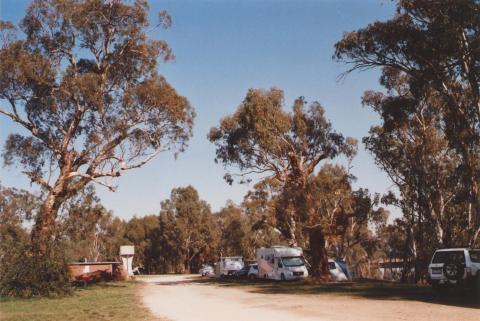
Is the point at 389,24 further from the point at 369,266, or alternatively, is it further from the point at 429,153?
the point at 369,266

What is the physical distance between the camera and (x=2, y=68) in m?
24.6

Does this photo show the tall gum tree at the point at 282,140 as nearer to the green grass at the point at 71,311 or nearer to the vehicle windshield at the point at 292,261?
the vehicle windshield at the point at 292,261

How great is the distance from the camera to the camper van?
1270 inches

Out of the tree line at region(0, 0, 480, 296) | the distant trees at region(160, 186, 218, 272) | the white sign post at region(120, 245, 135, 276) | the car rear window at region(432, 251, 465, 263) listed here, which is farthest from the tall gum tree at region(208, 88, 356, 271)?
the distant trees at region(160, 186, 218, 272)

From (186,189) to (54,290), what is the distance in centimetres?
5685

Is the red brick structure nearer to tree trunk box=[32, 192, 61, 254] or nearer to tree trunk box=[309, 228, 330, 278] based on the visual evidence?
tree trunk box=[32, 192, 61, 254]

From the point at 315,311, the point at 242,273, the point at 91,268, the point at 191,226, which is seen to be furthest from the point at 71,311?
the point at 191,226

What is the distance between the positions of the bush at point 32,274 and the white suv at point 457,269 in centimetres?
1715

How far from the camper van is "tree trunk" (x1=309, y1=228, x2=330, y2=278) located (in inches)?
61.1

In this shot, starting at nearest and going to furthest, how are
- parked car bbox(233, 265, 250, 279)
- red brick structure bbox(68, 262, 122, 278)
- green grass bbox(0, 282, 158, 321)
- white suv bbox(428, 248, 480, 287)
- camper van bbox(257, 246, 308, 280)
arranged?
1. green grass bbox(0, 282, 158, 321)
2. white suv bbox(428, 248, 480, 287)
3. camper van bbox(257, 246, 308, 280)
4. red brick structure bbox(68, 262, 122, 278)
5. parked car bbox(233, 265, 250, 279)

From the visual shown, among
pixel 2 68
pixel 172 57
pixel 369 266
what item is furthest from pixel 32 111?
pixel 369 266

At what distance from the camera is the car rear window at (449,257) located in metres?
17.3

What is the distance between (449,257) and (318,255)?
44.9ft

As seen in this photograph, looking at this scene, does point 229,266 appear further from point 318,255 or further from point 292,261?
point 318,255
